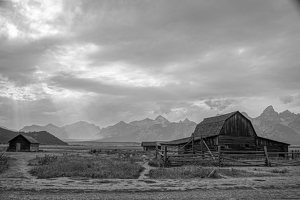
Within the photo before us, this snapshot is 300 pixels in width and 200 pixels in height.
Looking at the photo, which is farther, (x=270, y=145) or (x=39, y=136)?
(x=39, y=136)

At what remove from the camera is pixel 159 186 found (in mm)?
13766

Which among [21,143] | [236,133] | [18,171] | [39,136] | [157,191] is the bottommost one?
[39,136]

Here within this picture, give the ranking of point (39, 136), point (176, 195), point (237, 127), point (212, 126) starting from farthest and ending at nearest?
1. point (39, 136)
2. point (212, 126)
3. point (237, 127)
4. point (176, 195)

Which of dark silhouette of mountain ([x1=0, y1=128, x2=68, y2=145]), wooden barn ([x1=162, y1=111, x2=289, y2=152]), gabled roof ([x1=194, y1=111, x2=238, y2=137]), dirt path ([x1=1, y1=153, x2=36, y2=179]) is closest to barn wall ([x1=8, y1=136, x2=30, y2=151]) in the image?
dirt path ([x1=1, y1=153, x2=36, y2=179])

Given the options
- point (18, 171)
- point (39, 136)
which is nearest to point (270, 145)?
point (18, 171)

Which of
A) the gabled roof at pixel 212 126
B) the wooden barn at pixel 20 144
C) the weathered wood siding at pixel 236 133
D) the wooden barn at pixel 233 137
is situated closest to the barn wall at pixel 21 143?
the wooden barn at pixel 20 144

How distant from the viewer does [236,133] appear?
125 feet

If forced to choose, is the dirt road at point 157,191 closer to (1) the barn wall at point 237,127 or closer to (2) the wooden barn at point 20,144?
(1) the barn wall at point 237,127

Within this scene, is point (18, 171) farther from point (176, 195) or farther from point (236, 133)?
point (236, 133)

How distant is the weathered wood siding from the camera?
37.1 metres

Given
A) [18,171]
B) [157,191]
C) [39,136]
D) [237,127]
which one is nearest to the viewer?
[157,191]

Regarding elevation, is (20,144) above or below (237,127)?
below

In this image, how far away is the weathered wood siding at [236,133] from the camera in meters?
37.1

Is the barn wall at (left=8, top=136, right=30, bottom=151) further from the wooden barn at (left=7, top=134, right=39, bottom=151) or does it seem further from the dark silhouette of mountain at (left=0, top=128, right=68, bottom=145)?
the dark silhouette of mountain at (left=0, top=128, right=68, bottom=145)
